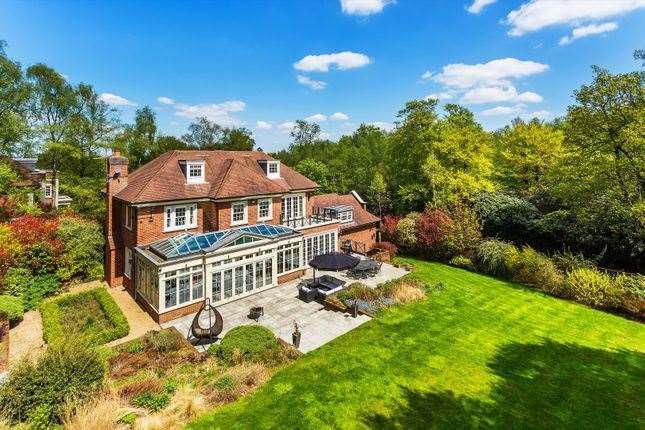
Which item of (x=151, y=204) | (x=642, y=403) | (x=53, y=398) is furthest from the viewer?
(x=151, y=204)

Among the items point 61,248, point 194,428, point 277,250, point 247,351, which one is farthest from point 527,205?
point 61,248

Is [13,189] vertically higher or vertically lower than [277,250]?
higher

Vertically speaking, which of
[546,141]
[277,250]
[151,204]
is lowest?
[277,250]

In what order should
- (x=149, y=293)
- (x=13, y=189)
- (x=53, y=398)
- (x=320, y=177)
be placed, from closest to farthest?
(x=53, y=398), (x=149, y=293), (x=13, y=189), (x=320, y=177)

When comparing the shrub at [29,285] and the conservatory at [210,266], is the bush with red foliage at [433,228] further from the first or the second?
the shrub at [29,285]

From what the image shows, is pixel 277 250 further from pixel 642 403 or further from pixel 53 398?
pixel 642 403

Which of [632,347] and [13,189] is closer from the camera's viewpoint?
[632,347]

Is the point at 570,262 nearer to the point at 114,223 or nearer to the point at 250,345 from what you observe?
the point at 250,345
